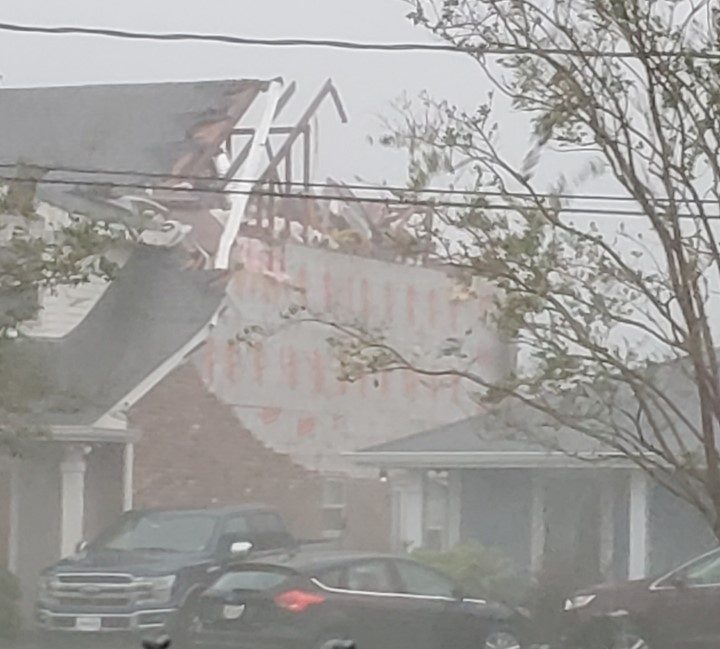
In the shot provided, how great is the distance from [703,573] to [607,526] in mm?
799

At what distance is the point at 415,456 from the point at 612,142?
3.32 meters

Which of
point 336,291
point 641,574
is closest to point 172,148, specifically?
point 336,291

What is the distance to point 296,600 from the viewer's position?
10719 mm

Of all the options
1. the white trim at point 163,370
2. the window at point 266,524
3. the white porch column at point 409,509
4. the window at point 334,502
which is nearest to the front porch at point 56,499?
the white trim at point 163,370

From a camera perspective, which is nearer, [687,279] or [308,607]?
[687,279]

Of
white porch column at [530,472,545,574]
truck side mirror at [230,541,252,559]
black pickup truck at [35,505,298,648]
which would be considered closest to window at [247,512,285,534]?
black pickup truck at [35,505,298,648]

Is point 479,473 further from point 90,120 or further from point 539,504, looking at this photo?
point 90,120

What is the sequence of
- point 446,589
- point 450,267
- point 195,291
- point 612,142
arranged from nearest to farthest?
point 612,142, point 450,267, point 446,589, point 195,291

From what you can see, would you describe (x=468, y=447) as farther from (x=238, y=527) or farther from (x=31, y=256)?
(x=31, y=256)

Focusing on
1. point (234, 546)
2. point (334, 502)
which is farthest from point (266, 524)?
point (334, 502)

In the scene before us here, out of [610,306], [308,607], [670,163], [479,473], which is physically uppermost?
[670,163]

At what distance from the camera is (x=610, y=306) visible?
9.92 metres

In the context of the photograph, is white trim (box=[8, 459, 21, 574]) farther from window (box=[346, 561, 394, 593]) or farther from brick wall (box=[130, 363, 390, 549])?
window (box=[346, 561, 394, 593])

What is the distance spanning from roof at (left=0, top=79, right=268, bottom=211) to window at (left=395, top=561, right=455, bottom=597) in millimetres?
2833
